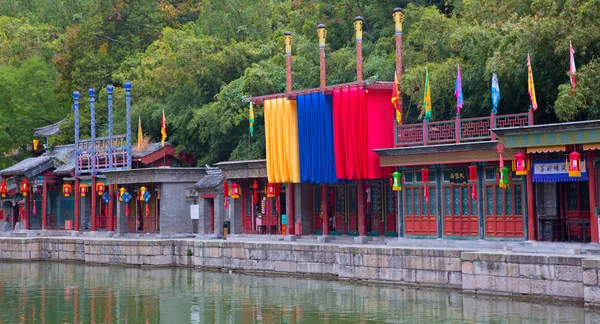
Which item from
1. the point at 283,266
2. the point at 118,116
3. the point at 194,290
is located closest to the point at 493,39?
the point at 283,266

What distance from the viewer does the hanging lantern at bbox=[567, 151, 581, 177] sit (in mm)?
27953

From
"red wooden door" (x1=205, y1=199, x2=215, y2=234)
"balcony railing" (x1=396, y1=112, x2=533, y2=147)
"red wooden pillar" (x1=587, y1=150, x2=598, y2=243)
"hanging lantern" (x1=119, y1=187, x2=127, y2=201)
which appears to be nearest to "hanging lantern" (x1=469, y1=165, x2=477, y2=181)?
"balcony railing" (x1=396, y1=112, x2=533, y2=147)

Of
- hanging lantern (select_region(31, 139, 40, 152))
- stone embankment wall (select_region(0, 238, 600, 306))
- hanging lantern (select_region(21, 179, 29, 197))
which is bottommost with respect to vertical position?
stone embankment wall (select_region(0, 238, 600, 306))

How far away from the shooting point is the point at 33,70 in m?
63.2

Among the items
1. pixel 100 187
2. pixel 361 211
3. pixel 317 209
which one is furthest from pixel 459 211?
pixel 100 187

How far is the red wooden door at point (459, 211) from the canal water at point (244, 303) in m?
4.40

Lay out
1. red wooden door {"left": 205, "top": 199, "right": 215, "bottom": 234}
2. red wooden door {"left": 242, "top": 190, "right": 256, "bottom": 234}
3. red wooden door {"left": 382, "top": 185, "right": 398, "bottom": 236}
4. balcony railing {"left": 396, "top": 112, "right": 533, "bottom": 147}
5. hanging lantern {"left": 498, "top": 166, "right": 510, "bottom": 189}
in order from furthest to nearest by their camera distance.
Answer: red wooden door {"left": 205, "top": 199, "right": 215, "bottom": 234} → red wooden door {"left": 242, "top": 190, "right": 256, "bottom": 234} → red wooden door {"left": 382, "top": 185, "right": 398, "bottom": 236} → balcony railing {"left": 396, "top": 112, "right": 533, "bottom": 147} → hanging lantern {"left": 498, "top": 166, "right": 510, "bottom": 189}

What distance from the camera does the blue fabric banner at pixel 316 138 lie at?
1490 inches

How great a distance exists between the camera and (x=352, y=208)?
39438 mm

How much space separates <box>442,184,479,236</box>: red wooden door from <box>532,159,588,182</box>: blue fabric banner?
134 inches

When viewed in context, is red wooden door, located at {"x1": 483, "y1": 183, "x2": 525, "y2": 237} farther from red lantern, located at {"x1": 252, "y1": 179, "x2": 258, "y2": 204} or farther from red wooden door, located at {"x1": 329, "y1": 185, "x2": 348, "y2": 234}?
red lantern, located at {"x1": 252, "y1": 179, "x2": 258, "y2": 204}

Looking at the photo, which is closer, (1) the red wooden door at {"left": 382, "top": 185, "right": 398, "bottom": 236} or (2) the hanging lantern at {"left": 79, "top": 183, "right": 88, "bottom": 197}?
(1) the red wooden door at {"left": 382, "top": 185, "right": 398, "bottom": 236}

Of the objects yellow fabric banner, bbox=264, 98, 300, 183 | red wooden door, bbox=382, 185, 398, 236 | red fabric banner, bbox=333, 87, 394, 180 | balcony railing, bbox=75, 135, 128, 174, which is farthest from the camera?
balcony railing, bbox=75, 135, 128, 174

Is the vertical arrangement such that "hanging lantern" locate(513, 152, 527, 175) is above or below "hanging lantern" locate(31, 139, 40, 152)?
below
